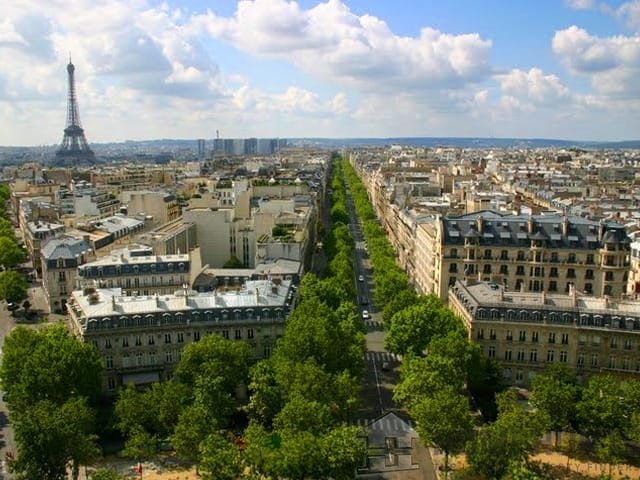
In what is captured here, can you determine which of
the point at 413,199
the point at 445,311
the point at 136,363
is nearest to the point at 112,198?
the point at 413,199

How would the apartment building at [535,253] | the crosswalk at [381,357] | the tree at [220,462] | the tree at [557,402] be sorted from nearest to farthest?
the tree at [220,462], the tree at [557,402], the crosswalk at [381,357], the apartment building at [535,253]

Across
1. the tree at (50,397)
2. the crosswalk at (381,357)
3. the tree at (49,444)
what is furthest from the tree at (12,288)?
the crosswalk at (381,357)

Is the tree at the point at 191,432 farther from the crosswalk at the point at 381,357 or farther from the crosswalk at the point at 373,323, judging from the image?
the crosswalk at the point at 373,323

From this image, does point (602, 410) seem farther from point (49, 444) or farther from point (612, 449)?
point (49, 444)

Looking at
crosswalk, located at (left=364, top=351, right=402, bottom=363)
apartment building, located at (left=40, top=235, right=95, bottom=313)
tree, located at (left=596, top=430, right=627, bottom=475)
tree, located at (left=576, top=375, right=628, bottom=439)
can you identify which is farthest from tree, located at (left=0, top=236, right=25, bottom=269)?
tree, located at (left=596, top=430, right=627, bottom=475)

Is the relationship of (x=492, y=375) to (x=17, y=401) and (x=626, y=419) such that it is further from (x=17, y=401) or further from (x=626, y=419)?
(x=17, y=401)

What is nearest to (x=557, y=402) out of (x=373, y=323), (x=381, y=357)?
(x=381, y=357)

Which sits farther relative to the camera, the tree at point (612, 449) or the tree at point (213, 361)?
the tree at point (213, 361)
